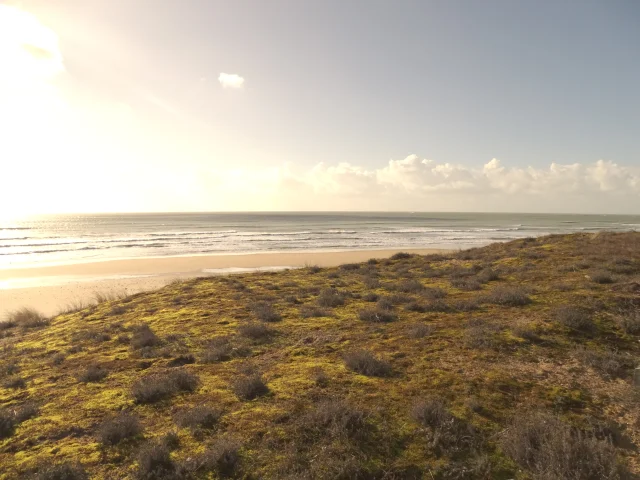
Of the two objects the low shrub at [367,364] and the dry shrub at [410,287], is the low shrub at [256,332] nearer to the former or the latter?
the low shrub at [367,364]

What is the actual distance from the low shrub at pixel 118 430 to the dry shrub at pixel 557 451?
5.26 meters

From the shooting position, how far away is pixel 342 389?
626 cm

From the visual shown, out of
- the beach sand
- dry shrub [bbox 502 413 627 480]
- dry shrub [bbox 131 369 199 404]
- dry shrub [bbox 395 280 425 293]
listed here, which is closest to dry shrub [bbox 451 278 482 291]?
dry shrub [bbox 395 280 425 293]

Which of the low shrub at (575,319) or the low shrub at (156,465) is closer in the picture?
the low shrub at (156,465)

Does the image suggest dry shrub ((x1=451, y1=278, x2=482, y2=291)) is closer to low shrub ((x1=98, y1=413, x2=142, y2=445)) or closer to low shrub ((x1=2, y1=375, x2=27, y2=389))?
low shrub ((x1=98, y1=413, x2=142, y2=445))

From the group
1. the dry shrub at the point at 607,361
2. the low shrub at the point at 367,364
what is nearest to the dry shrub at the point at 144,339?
the low shrub at the point at 367,364

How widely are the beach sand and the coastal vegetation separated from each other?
9367 mm

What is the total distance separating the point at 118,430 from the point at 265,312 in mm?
6280

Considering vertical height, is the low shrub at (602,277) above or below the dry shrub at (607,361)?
above

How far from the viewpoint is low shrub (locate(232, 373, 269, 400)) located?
20.6ft

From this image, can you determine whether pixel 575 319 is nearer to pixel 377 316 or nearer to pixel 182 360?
pixel 377 316

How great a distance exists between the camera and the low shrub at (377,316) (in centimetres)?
1045

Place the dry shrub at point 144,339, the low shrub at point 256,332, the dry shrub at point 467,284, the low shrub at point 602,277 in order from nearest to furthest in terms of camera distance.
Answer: the dry shrub at point 144,339, the low shrub at point 256,332, the low shrub at point 602,277, the dry shrub at point 467,284

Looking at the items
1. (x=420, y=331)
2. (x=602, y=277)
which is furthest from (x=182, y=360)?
(x=602, y=277)
